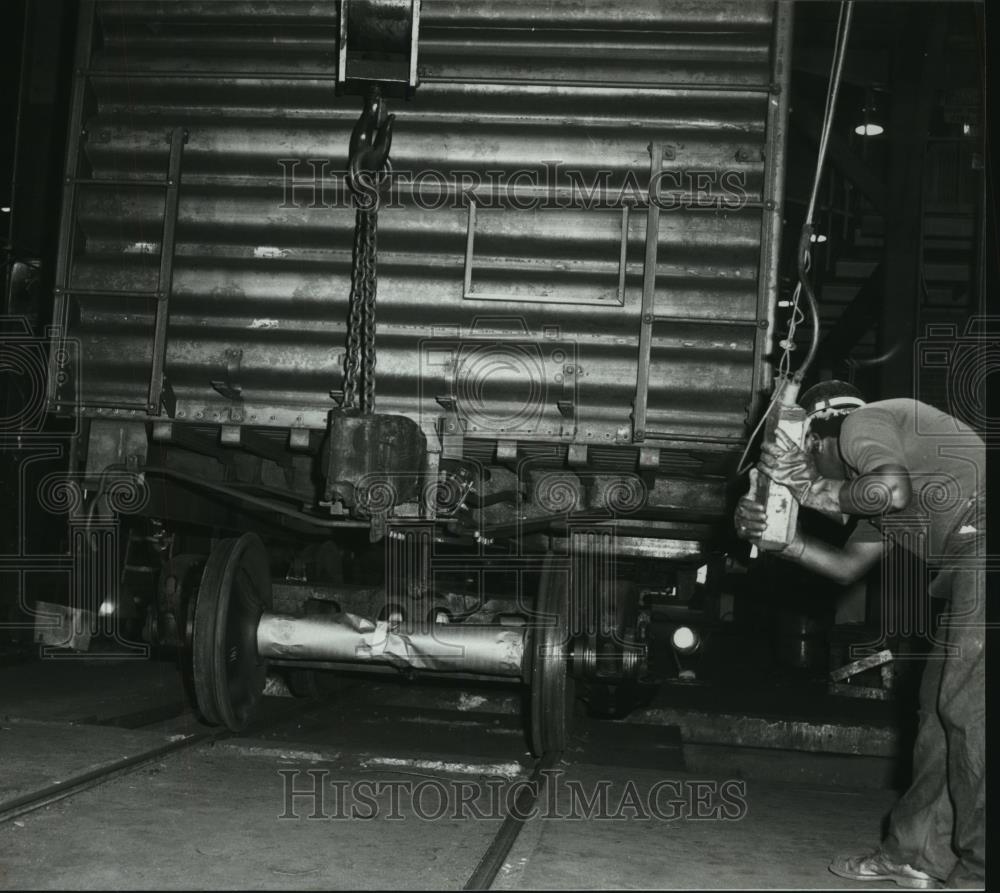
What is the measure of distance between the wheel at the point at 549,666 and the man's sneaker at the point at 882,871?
1.57 m

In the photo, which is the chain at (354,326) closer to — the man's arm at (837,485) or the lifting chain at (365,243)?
the lifting chain at (365,243)

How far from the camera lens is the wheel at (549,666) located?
16.4 feet

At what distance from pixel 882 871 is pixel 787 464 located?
1391mm

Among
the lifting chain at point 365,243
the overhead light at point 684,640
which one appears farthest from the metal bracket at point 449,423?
the overhead light at point 684,640

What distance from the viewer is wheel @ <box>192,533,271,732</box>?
16.9 ft

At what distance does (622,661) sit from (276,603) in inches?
71.6

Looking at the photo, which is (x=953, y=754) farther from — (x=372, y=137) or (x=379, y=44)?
(x=379, y=44)

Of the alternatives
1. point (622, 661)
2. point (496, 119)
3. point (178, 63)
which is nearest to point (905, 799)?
point (622, 661)

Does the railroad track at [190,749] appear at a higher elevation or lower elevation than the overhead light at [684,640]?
lower

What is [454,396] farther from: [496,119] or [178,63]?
[178,63]

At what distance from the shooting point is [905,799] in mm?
3656

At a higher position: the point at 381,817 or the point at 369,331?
the point at 369,331

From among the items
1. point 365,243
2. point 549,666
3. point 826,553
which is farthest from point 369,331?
point 826,553

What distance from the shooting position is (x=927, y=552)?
377cm
